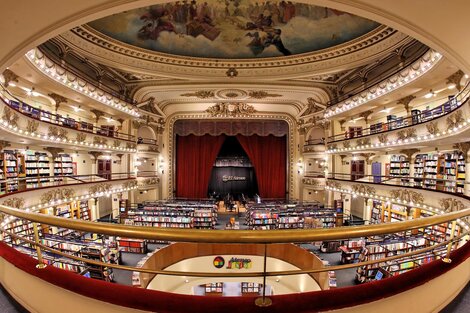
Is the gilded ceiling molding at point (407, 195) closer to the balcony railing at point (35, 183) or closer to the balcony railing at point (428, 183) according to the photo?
the balcony railing at point (428, 183)

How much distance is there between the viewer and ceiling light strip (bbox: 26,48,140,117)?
7078mm

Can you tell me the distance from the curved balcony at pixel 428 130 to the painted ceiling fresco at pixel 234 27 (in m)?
3.90

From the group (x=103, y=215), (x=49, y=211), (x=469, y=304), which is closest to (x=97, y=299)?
(x=469, y=304)

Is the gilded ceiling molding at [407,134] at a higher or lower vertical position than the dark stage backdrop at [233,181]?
higher

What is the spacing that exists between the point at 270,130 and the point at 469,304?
49.8 ft

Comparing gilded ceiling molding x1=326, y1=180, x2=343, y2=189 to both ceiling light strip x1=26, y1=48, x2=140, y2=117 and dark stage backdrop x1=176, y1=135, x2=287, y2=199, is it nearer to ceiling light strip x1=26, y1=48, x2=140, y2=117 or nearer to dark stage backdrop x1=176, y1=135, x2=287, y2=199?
dark stage backdrop x1=176, y1=135, x2=287, y2=199

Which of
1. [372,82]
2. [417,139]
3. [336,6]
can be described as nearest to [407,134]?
[417,139]

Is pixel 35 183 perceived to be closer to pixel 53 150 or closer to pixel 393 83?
pixel 53 150

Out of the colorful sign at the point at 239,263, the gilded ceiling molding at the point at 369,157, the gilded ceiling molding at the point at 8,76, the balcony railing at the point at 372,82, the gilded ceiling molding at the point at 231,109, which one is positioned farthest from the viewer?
the gilded ceiling molding at the point at 231,109

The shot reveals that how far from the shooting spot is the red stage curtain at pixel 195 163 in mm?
16656

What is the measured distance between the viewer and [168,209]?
1082 centimetres

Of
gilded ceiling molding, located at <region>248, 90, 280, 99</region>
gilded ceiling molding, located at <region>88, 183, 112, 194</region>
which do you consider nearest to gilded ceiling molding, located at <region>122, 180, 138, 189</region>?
gilded ceiling molding, located at <region>88, 183, 112, 194</region>

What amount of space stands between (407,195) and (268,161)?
385 inches

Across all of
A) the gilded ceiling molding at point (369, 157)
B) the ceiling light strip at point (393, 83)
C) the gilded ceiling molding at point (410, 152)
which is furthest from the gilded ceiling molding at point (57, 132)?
the gilded ceiling molding at point (369, 157)
